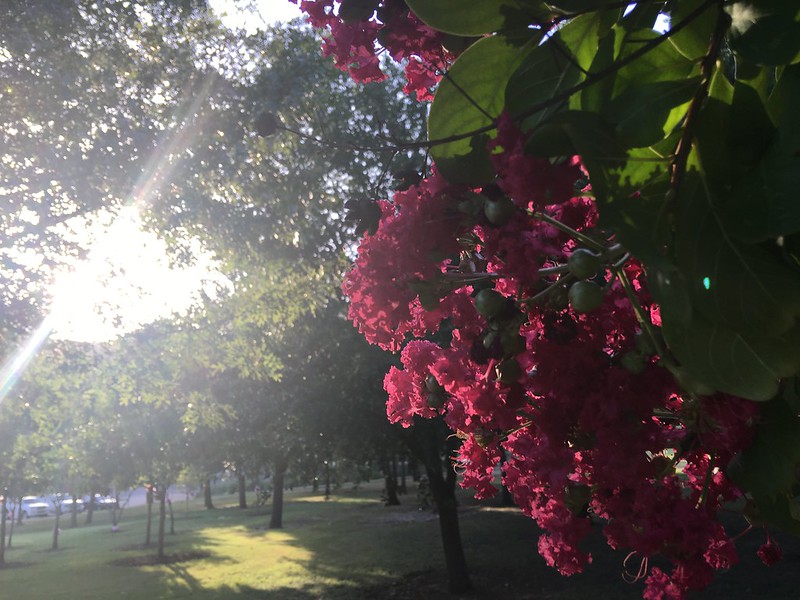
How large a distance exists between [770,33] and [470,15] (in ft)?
1.54

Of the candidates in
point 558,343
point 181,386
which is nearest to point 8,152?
point 181,386

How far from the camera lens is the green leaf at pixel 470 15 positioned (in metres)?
1.12

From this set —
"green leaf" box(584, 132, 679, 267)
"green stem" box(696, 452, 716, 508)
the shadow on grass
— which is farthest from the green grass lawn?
"green leaf" box(584, 132, 679, 267)

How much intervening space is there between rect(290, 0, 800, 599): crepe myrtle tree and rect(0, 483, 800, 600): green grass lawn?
863cm

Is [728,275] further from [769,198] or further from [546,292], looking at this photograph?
[546,292]

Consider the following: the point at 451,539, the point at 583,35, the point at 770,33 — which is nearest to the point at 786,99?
the point at 770,33

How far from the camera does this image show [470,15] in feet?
3.75

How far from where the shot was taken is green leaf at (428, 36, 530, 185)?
120 centimetres

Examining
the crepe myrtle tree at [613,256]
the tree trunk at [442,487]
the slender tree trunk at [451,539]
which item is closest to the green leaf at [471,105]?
the crepe myrtle tree at [613,256]

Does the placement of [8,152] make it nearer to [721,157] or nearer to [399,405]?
[399,405]

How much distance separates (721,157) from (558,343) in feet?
1.44

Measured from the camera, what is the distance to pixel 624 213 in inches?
36.6

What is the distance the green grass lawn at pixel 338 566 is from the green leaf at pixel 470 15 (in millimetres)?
9214

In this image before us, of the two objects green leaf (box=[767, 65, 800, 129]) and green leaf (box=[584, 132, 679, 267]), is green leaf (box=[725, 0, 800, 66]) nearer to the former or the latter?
green leaf (box=[767, 65, 800, 129])
